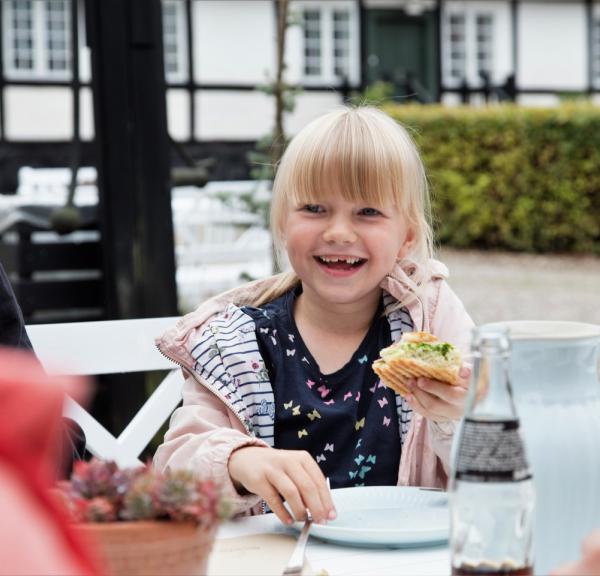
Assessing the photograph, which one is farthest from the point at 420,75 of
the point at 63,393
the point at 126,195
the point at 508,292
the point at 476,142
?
the point at 63,393

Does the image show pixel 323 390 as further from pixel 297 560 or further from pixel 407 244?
pixel 297 560

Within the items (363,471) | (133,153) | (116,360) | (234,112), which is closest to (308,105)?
(234,112)

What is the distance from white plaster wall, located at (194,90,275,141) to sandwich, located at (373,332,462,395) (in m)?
12.0

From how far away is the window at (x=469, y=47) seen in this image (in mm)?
19175

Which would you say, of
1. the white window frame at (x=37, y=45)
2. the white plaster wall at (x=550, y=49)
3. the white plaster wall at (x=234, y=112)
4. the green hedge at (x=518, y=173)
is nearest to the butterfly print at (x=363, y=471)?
the white plaster wall at (x=234, y=112)

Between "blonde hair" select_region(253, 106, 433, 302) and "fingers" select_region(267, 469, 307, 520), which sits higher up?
"blonde hair" select_region(253, 106, 433, 302)

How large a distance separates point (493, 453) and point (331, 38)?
17.5m

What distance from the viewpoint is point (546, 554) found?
1.13 metres

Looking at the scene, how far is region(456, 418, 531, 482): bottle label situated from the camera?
99 cm

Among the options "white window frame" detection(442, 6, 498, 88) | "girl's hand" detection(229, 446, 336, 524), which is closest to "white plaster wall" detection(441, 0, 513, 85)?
"white window frame" detection(442, 6, 498, 88)

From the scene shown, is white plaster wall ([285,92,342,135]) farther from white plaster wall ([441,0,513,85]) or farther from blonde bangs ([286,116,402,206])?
blonde bangs ([286,116,402,206])

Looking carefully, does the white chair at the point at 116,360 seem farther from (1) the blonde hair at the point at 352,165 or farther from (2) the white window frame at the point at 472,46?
(2) the white window frame at the point at 472,46

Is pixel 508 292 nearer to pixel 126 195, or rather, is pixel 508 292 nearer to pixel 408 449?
pixel 126 195

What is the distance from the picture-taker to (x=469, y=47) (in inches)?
754
